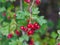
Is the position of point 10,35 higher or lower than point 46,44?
higher

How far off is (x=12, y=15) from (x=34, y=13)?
1.44 ft

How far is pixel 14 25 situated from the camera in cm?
225

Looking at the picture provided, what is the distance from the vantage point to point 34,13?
6.94ft

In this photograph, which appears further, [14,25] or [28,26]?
[14,25]

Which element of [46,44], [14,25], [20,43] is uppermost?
[14,25]

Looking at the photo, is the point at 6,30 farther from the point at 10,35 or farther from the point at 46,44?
the point at 46,44

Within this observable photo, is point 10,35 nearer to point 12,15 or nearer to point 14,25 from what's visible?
point 14,25

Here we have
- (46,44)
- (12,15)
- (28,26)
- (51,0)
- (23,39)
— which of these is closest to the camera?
(28,26)

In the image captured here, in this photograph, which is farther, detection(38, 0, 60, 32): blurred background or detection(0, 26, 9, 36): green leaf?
detection(38, 0, 60, 32): blurred background

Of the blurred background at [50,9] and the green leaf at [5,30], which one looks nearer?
the green leaf at [5,30]

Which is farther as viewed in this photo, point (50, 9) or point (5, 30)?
point (50, 9)

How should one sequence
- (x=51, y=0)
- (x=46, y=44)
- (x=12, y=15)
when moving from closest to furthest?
1. (x=12, y=15)
2. (x=46, y=44)
3. (x=51, y=0)

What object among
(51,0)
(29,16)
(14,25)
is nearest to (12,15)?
(14,25)

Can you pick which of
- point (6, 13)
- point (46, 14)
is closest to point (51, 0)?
point (46, 14)
